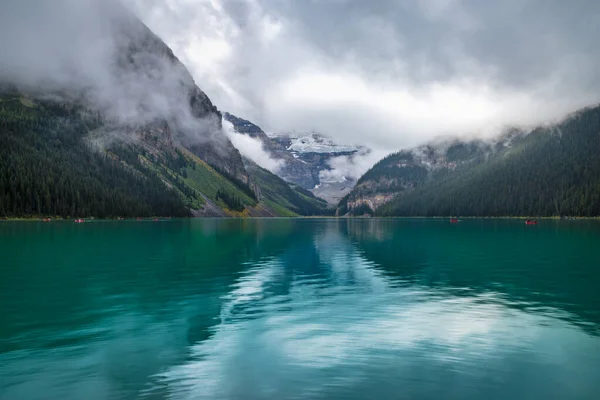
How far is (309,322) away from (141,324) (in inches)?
444

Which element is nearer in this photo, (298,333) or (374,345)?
(374,345)

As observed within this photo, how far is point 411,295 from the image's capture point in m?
40.9

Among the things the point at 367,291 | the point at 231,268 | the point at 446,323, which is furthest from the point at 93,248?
the point at 446,323

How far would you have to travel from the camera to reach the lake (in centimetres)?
1928

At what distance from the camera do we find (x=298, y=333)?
28203 millimetres

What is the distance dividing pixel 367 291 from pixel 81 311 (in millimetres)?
24706

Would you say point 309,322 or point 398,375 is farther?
point 309,322

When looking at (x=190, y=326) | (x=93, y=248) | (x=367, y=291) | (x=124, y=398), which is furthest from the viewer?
(x=93, y=248)

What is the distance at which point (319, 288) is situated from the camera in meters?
45.3

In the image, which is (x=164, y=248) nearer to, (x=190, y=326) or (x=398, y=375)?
(x=190, y=326)

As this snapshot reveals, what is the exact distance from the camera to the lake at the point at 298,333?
19.3 meters

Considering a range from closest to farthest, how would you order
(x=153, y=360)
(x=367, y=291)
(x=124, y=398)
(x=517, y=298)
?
(x=124, y=398) → (x=153, y=360) → (x=517, y=298) → (x=367, y=291)

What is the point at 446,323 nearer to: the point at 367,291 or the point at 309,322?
the point at 309,322

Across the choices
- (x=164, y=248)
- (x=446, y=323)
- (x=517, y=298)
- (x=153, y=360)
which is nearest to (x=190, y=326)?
(x=153, y=360)
